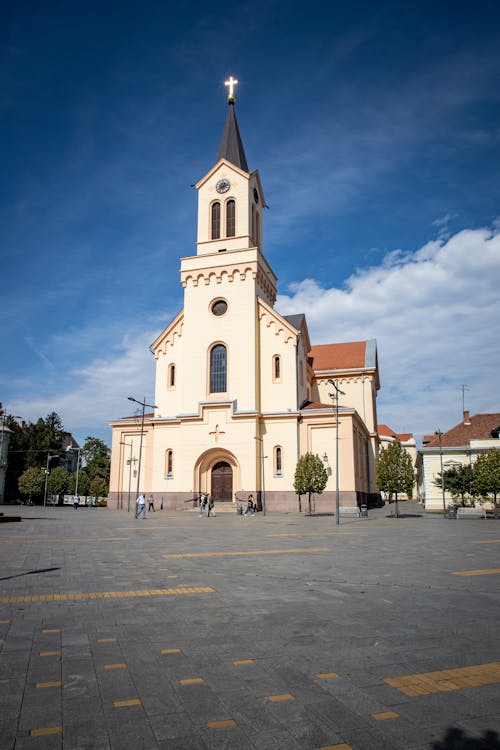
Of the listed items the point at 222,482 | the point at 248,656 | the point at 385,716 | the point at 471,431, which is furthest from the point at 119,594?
the point at 471,431

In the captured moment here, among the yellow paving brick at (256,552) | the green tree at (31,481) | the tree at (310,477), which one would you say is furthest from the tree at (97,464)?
the yellow paving brick at (256,552)

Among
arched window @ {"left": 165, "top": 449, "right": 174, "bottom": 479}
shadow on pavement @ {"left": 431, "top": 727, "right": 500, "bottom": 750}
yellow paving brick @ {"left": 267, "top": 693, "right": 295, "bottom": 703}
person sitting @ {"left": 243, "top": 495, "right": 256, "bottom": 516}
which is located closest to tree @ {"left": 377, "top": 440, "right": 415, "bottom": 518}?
person sitting @ {"left": 243, "top": 495, "right": 256, "bottom": 516}

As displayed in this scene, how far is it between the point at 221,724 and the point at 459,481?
4881cm

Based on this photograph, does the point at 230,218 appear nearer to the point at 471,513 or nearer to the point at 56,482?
the point at 471,513

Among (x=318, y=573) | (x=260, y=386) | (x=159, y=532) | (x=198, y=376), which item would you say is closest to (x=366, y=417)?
(x=260, y=386)

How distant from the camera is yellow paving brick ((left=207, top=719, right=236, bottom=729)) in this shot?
422cm

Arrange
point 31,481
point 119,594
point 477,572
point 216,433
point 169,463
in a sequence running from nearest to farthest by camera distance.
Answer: point 119,594, point 477,572, point 216,433, point 169,463, point 31,481

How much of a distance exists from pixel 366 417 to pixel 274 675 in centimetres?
5131

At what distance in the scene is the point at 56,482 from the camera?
238ft

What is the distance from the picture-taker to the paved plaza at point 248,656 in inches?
165

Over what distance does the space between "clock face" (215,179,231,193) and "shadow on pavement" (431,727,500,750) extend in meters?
46.6

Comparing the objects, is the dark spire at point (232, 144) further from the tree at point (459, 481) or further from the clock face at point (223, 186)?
the tree at point (459, 481)

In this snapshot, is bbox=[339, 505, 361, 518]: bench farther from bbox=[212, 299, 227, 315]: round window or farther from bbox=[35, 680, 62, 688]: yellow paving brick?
bbox=[35, 680, 62, 688]: yellow paving brick

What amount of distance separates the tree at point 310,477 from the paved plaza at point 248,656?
80.7 ft
